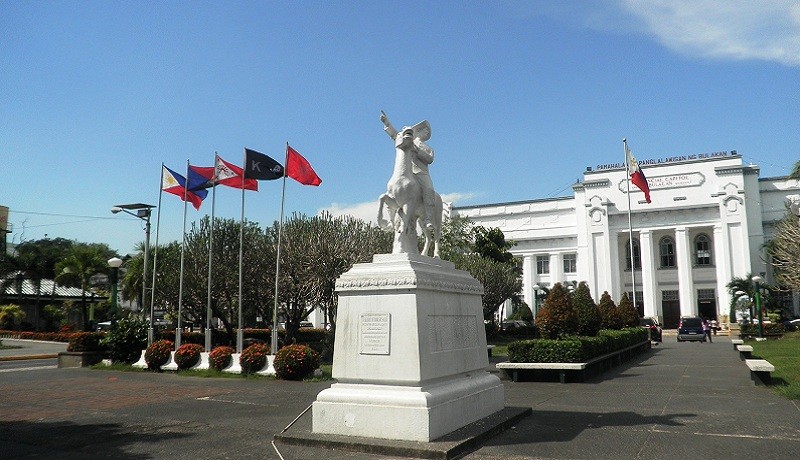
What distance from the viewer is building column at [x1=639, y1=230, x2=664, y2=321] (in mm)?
57312

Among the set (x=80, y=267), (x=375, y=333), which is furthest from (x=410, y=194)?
(x=80, y=267)

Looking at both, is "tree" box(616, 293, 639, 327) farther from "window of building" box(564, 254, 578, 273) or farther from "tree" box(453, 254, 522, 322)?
"window of building" box(564, 254, 578, 273)

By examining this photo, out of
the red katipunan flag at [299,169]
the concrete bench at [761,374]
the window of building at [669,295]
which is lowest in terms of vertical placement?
the concrete bench at [761,374]

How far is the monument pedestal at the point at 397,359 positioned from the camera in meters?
7.31

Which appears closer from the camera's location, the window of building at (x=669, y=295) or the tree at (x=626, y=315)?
the tree at (x=626, y=315)

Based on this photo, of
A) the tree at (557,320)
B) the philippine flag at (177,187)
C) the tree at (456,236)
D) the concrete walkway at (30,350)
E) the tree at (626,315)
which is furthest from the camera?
the tree at (456,236)

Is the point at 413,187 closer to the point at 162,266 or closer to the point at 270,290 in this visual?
the point at 270,290

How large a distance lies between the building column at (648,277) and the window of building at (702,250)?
15.8ft

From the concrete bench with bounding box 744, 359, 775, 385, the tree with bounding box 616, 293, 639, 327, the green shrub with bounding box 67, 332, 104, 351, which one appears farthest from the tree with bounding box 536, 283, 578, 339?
the green shrub with bounding box 67, 332, 104, 351

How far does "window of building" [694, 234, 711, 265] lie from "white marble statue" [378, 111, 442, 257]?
5705cm

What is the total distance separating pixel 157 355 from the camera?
65.2 feet

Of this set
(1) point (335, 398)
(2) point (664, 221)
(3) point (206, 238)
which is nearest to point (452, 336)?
(1) point (335, 398)

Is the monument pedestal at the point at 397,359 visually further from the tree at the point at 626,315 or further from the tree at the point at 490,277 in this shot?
the tree at the point at 490,277

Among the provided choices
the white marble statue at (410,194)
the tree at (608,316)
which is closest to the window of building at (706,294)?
the tree at (608,316)
